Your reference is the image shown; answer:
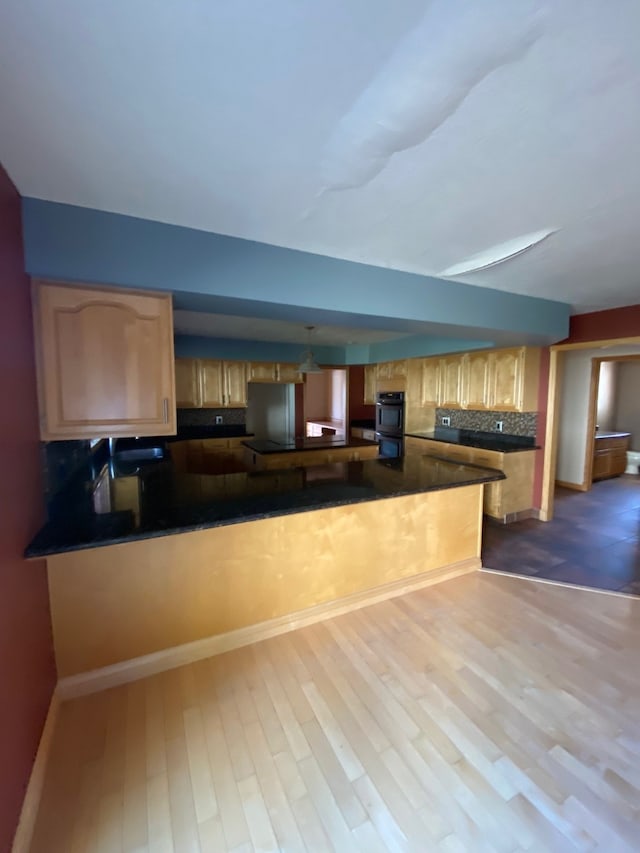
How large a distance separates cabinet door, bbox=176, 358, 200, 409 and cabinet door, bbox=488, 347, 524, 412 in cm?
394

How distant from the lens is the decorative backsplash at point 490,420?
4.29 metres

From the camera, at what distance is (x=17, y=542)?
134cm

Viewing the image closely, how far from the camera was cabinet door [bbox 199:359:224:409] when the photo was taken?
17.3 ft

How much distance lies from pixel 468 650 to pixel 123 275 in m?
2.66

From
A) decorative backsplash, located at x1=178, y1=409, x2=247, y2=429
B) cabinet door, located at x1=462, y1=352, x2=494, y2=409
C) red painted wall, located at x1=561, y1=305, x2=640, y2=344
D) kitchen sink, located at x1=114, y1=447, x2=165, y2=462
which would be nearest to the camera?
red painted wall, located at x1=561, y1=305, x2=640, y2=344

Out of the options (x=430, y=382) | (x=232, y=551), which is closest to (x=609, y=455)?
(x=430, y=382)

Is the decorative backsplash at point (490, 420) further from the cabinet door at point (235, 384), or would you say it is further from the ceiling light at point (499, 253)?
the cabinet door at point (235, 384)

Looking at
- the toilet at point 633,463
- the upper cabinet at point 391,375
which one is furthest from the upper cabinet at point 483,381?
the toilet at point 633,463

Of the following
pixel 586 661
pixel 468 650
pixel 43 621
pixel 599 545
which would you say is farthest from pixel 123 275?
pixel 599 545

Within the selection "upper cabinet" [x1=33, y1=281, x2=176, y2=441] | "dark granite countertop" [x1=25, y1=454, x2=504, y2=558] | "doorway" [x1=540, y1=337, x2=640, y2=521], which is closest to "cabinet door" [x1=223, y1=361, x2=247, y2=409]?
"dark granite countertop" [x1=25, y1=454, x2=504, y2=558]

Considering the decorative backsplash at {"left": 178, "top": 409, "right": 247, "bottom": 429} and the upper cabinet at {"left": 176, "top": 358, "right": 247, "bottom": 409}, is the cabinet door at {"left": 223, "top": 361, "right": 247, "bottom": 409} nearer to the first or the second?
the upper cabinet at {"left": 176, "top": 358, "right": 247, "bottom": 409}

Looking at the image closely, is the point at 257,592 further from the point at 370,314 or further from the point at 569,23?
the point at 569,23

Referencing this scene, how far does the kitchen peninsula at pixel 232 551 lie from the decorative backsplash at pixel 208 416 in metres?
2.66

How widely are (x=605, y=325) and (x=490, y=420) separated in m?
1.67
